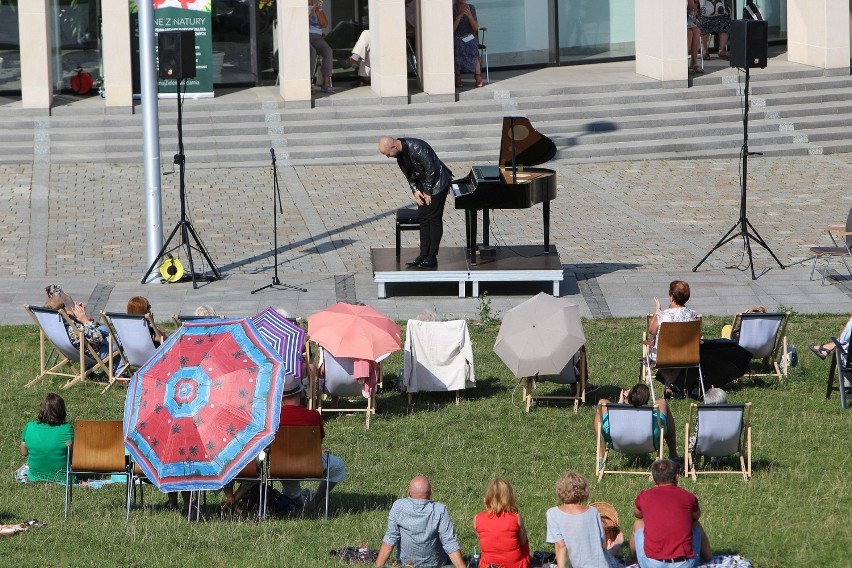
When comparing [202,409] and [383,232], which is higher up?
[383,232]

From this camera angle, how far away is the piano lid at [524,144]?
17.6 m

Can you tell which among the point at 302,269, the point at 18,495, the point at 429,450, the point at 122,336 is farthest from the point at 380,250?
the point at 18,495

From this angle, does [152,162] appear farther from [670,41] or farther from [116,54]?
[670,41]

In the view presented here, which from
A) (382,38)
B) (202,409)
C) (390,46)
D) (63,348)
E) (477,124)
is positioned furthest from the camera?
(390,46)

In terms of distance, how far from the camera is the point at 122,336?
14289mm

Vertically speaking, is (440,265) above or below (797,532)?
above

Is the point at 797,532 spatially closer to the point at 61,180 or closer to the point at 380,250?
the point at 380,250

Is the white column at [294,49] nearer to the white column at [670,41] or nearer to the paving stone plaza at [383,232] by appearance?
the paving stone plaza at [383,232]

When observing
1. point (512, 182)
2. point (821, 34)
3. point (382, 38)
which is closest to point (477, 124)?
point (382, 38)

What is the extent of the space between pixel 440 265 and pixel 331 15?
541 inches

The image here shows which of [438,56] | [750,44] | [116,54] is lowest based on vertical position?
[750,44]

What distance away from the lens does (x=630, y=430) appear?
1146 cm

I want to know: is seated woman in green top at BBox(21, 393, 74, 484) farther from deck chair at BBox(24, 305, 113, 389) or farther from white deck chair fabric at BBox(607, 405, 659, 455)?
white deck chair fabric at BBox(607, 405, 659, 455)

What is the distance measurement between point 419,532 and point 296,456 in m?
1.58
